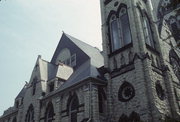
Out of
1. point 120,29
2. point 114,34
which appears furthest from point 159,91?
point 114,34

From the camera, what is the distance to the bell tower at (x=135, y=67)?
58.9 ft

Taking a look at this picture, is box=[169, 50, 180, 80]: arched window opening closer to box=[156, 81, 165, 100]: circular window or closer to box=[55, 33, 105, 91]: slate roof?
box=[156, 81, 165, 100]: circular window

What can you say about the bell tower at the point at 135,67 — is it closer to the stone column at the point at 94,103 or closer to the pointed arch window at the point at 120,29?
the pointed arch window at the point at 120,29

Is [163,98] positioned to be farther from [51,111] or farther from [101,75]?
[51,111]

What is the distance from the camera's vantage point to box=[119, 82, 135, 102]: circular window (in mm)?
19061

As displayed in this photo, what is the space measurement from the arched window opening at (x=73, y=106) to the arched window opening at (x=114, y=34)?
6.50 meters

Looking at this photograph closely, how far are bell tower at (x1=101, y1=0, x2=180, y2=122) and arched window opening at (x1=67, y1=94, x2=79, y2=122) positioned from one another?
10.3 feet

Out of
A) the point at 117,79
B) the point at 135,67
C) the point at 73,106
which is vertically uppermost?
the point at 135,67

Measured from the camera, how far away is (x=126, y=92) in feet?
64.4

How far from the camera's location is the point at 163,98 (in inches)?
757

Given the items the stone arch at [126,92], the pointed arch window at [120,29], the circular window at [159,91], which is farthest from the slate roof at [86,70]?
the circular window at [159,91]

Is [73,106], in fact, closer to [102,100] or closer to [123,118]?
[102,100]

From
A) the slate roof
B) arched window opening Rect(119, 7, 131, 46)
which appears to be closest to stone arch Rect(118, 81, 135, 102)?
the slate roof

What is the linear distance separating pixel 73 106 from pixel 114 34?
8779 mm
